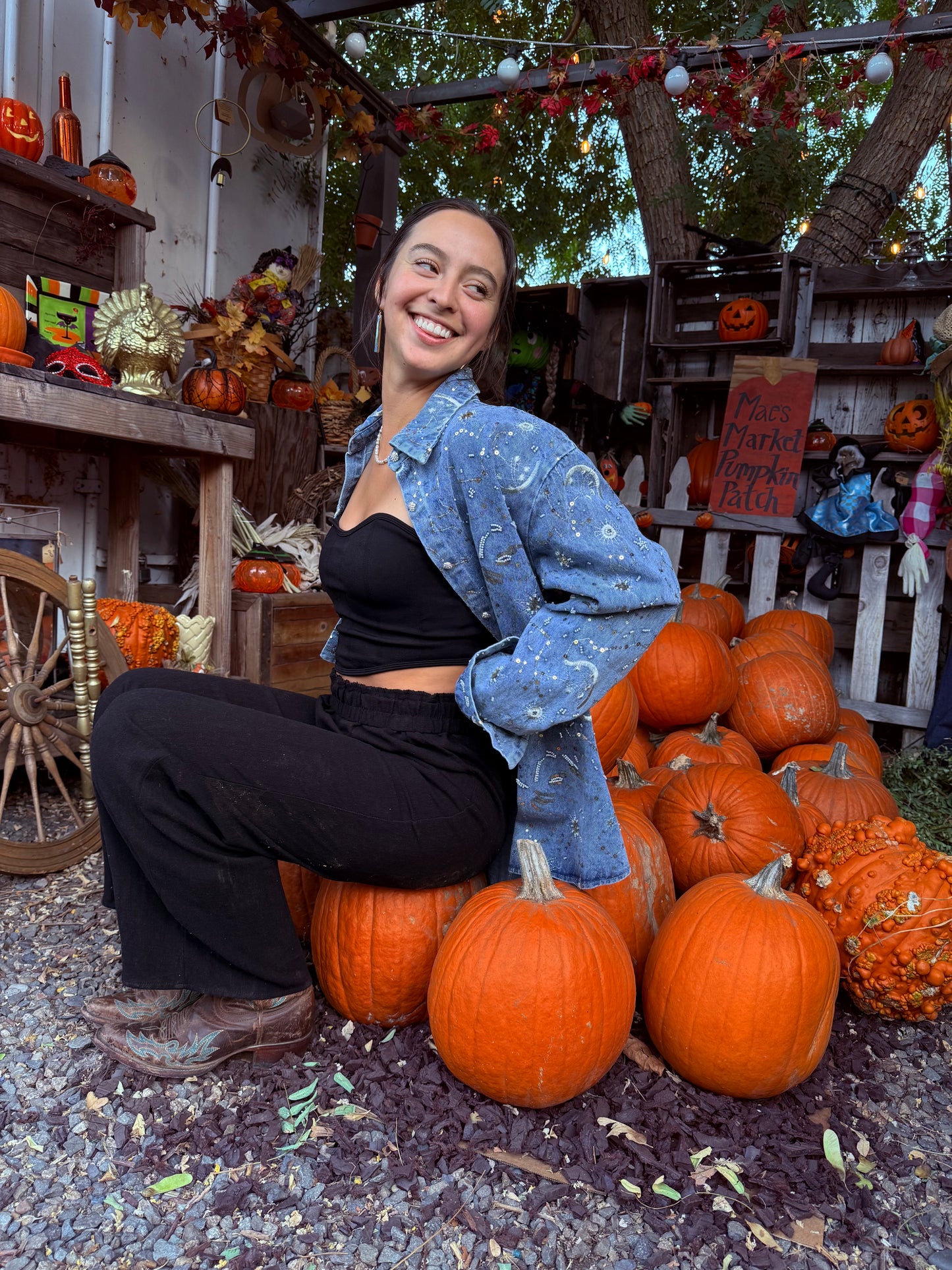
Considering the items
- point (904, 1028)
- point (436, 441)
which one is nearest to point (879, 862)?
point (904, 1028)

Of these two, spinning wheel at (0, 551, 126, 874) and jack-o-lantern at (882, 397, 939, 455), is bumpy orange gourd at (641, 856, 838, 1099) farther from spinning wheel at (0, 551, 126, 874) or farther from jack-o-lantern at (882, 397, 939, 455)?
jack-o-lantern at (882, 397, 939, 455)

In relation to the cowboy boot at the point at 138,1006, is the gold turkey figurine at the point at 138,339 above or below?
above

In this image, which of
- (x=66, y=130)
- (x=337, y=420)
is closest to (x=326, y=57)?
(x=66, y=130)

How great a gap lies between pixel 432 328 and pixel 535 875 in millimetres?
998

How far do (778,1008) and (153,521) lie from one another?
349cm

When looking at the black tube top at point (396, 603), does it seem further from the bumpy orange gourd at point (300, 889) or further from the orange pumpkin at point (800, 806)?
the orange pumpkin at point (800, 806)

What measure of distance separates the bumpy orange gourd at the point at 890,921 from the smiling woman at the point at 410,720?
60 centimetres

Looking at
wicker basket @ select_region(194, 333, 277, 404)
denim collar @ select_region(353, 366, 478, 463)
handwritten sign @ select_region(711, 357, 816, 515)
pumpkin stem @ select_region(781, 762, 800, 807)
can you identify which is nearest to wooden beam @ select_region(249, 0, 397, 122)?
wicker basket @ select_region(194, 333, 277, 404)

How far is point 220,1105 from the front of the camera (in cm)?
144

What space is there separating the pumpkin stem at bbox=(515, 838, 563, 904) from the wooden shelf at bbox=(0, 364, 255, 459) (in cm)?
175

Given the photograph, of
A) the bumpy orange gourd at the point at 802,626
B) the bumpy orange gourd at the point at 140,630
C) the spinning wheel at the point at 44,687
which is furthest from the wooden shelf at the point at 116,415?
the bumpy orange gourd at the point at 802,626

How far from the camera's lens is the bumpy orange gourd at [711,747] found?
249cm

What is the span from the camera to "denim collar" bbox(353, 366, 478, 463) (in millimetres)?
1479

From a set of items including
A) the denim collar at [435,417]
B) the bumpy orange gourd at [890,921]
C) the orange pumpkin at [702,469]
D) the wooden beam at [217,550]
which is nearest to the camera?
the denim collar at [435,417]
